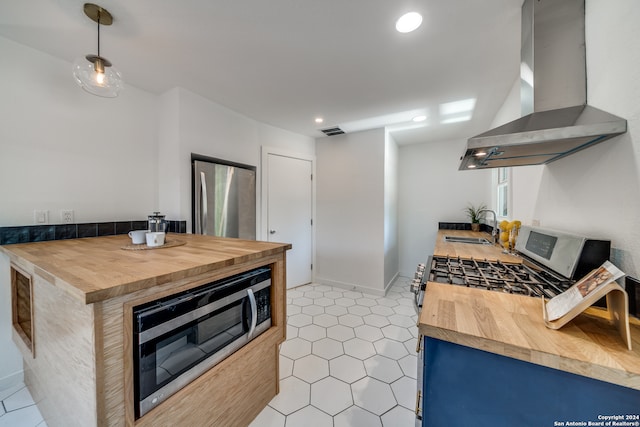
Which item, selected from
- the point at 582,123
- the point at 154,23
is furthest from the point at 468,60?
the point at 154,23

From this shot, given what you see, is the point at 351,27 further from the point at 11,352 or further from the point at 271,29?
the point at 11,352

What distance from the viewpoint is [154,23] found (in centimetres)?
145

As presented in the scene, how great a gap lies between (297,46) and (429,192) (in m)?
3.18

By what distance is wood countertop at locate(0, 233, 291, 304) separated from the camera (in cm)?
74

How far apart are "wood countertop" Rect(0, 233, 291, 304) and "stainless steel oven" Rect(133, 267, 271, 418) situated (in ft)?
0.41

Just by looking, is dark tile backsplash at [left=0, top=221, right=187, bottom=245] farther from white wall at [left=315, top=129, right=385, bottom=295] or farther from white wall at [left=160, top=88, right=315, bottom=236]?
white wall at [left=315, top=129, right=385, bottom=295]

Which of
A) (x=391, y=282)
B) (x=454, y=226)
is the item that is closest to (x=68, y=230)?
(x=391, y=282)

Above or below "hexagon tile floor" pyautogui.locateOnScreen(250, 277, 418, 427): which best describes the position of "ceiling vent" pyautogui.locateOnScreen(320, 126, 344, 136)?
above

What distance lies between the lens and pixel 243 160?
286 cm

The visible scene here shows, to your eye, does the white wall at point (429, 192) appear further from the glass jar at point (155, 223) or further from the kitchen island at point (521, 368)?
the glass jar at point (155, 223)

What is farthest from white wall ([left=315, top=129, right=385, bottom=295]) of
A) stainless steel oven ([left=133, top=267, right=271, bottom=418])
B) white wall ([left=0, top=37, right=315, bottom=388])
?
stainless steel oven ([left=133, top=267, right=271, bottom=418])

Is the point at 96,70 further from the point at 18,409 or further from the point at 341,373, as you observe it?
the point at 341,373

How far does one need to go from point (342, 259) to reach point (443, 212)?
187 cm

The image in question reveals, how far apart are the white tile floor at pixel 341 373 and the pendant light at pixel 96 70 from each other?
80.1 inches
